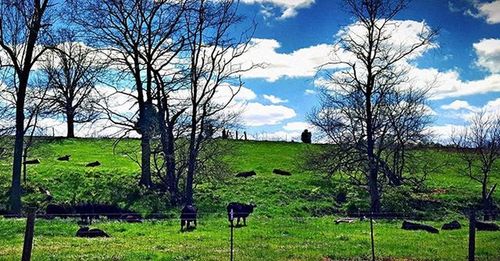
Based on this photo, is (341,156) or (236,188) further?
(236,188)

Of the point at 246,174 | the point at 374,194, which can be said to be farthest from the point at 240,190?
the point at 374,194

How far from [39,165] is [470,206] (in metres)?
31.0

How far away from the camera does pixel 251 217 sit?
30422 millimetres

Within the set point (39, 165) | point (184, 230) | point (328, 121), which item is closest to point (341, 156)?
point (328, 121)

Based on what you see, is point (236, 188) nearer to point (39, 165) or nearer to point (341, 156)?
point (341, 156)

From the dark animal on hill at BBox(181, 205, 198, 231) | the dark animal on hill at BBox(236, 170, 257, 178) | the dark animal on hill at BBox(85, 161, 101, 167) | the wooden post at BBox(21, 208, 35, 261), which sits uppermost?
the dark animal on hill at BBox(85, 161, 101, 167)

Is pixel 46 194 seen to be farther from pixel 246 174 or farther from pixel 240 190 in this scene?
pixel 246 174

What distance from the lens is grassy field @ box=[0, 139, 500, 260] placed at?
17219mm

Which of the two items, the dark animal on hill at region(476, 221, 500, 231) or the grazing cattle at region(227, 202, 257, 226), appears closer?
the grazing cattle at region(227, 202, 257, 226)

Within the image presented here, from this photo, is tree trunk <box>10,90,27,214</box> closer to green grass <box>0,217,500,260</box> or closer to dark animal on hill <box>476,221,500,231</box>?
green grass <box>0,217,500,260</box>

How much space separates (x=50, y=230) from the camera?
2212cm

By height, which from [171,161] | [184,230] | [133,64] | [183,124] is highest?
[133,64]

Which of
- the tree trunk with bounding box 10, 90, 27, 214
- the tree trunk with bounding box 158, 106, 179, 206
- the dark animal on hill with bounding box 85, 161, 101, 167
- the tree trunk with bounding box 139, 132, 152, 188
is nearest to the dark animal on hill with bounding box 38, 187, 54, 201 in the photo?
the tree trunk with bounding box 10, 90, 27, 214

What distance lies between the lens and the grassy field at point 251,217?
678 inches
